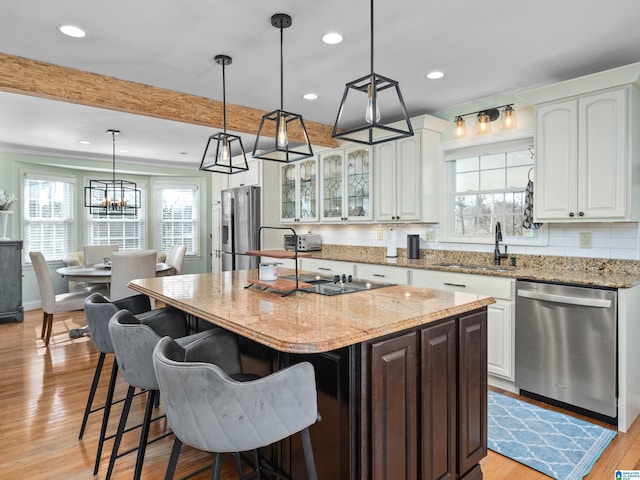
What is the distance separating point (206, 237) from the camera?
26.2ft

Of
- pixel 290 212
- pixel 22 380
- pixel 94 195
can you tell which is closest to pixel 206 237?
pixel 94 195

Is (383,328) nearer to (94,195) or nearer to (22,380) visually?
(22,380)

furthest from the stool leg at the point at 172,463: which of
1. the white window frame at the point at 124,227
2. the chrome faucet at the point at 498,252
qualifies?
the white window frame at the point at 124,227

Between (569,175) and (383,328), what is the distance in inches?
94.5

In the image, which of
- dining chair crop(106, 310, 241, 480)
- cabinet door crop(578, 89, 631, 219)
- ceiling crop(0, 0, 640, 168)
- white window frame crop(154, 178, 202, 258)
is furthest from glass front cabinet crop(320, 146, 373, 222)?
white window frame crop(154, 178, 202, 258)

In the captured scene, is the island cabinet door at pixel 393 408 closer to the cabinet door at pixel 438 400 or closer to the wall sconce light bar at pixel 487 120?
the cabinet door at pixel 438 400

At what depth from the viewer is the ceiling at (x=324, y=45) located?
2266 mm

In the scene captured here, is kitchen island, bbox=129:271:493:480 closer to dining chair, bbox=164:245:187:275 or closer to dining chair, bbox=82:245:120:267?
dining chair, bbox=164:245:187:275

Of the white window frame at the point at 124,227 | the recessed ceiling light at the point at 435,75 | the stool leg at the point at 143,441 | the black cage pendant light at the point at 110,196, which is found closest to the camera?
the stool leg at the point at 143,441

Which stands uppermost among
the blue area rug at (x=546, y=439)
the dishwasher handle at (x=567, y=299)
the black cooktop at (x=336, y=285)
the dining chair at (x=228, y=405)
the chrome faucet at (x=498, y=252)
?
the chrome faucet at (x=498, y=252)

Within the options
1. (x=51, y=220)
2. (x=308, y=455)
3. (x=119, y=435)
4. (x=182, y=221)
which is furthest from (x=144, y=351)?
(x=182, y=221)

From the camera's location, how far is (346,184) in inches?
191

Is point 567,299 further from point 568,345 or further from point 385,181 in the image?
point 385,181

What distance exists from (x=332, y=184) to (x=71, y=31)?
313 centimetres
